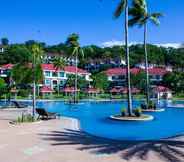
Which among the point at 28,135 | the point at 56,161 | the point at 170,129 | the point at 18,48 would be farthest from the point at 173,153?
the point at 18,48

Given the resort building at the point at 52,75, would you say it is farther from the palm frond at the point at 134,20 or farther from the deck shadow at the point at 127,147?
the deck shadow at the point at 127,147

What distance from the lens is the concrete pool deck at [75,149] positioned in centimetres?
1297

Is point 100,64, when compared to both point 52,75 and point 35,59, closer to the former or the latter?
point 52,75

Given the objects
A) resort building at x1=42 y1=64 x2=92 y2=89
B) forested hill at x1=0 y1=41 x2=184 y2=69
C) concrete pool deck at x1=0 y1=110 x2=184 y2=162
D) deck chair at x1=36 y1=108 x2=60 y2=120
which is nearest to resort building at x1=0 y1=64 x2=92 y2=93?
resort building at x1=42 y1=64 x2=92 y2=89

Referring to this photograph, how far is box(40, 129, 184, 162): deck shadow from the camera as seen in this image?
13393 millimetres

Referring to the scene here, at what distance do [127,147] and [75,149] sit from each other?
215 cm

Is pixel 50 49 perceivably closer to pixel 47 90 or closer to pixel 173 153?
pixel 47 90

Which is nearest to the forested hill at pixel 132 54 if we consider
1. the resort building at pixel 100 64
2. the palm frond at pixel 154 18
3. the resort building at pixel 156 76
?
the resort building at pixel 100 64

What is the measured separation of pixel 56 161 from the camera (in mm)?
12562

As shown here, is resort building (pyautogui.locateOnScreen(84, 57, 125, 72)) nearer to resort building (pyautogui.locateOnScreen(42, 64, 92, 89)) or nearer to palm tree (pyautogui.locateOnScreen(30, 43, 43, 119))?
resort building (pyautogui.locateOnScreen(42, 64, 92, 89))

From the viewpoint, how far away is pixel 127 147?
49.5ft

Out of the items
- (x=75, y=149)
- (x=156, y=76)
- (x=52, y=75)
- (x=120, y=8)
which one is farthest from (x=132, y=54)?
(x=75, y=149)

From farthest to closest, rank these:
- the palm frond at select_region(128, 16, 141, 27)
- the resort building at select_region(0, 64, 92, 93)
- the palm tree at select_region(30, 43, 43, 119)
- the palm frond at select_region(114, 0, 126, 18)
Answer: the resort building at select_region(0, 64, 92, 93) → the palm frond at select_region(128, 16, 141, 27) → the palm frond at select_region(114, 0, 126, 18) → the palm tree at select_region(30, 43, 43, 119)

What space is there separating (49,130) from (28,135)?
2055 millimetres
